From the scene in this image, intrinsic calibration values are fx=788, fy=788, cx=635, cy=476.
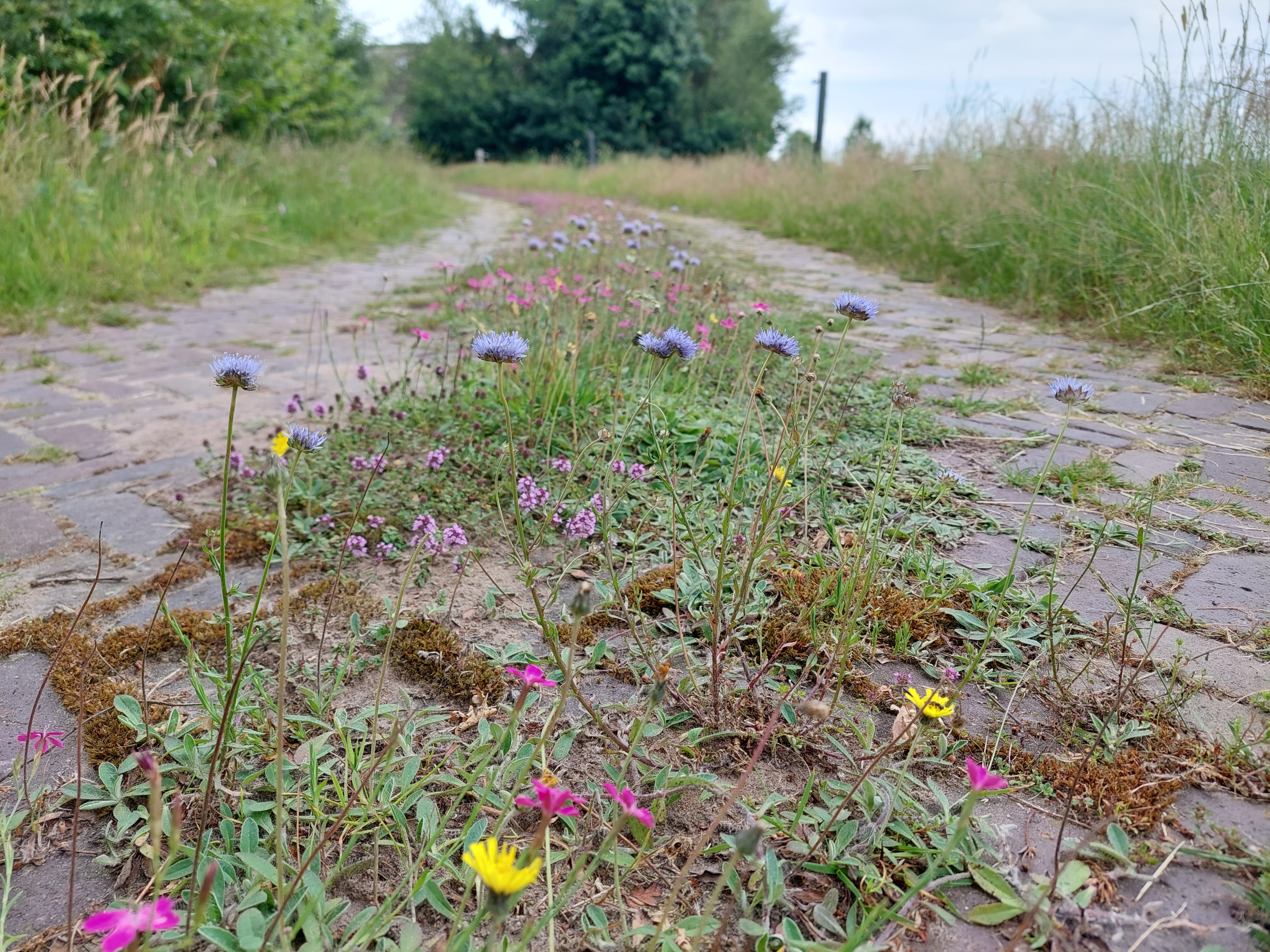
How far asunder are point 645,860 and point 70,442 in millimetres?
2493

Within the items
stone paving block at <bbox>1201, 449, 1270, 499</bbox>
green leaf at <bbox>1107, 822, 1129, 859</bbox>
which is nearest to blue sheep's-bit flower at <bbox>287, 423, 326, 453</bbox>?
green leaf at <bbox>1107, 822, 1129, 859</bbox>

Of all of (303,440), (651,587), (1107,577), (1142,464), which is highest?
(303,440)

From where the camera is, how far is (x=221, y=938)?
94 centimetres

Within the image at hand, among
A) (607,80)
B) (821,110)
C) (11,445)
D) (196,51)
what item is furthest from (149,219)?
(607,80)

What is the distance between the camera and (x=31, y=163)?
5.38 metres

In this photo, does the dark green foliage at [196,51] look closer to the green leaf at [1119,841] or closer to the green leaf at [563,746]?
the green leaf at [563,746]

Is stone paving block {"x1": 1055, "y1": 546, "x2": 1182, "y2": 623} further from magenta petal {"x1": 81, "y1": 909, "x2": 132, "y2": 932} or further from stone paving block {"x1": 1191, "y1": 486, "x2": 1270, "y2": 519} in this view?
magenta petal {"x1": 81, "y1": 909, "x2": 132, "y2": 932}

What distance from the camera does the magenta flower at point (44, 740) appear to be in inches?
44.0

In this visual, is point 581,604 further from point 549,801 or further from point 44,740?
point 44,740

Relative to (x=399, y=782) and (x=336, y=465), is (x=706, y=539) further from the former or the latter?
(x=336, y=465)

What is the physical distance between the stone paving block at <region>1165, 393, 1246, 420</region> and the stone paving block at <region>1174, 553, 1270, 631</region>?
1276mm

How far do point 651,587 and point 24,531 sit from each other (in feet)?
5.29

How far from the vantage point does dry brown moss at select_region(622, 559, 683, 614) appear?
174cm

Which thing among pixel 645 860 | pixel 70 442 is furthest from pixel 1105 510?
pixel 70 442
